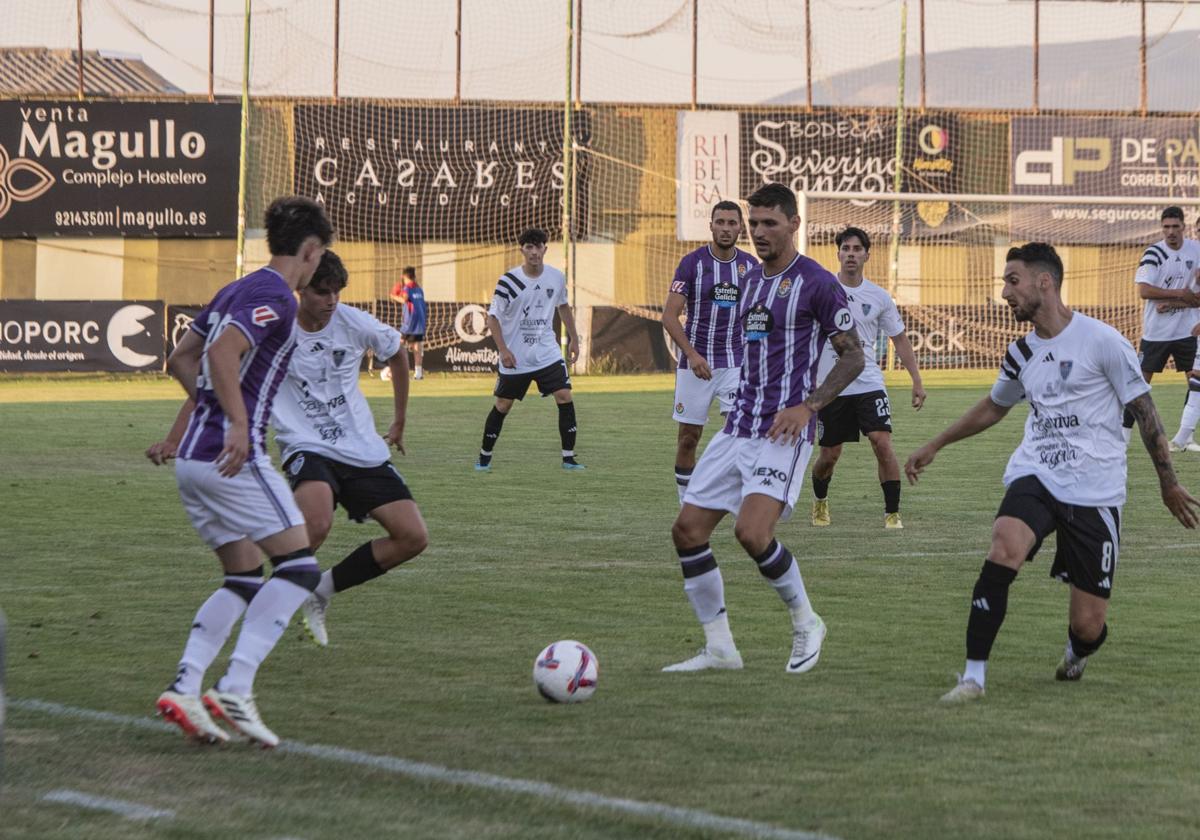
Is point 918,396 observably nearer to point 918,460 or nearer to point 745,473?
point 918,460

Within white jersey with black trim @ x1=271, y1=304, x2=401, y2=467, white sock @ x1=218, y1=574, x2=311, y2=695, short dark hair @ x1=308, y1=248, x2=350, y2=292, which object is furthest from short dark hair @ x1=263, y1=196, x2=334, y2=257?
white jersey with black trim @ x1=271, y1=304, x2=401, y2=467

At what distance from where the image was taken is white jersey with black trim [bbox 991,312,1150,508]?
7000 millimetres

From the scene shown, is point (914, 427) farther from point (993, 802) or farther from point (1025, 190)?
point (1025, 190)

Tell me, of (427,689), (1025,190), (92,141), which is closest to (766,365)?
(427,689)

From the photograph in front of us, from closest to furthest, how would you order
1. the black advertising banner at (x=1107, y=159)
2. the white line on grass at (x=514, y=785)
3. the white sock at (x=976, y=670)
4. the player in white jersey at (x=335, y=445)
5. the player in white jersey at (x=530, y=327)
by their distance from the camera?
the white line on grass at (x=514, y=785) < the white sock at (x=976, y=670) < the player in white jersey at (x=335, y=445) < the player in white jersey at (x=530, y=327) < the black advertising banner at (x=1107, y=159)

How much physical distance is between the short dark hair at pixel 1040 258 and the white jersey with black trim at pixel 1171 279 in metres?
11.1

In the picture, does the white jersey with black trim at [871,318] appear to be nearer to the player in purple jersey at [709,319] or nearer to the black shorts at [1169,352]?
the player in purple jersey at [709,319]

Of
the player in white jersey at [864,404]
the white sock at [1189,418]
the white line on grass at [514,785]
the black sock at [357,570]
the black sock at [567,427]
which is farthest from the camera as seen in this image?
the white sock at [1189,418]

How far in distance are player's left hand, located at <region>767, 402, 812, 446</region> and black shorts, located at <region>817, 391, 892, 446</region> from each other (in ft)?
16.7

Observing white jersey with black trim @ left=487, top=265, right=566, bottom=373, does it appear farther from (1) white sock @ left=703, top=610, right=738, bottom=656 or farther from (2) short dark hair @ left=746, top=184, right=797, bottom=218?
(1) white sock @ left=703, top=610, right=738, bottom=656

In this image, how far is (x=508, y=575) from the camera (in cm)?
1033

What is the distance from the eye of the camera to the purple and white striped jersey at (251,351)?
6.07 metres

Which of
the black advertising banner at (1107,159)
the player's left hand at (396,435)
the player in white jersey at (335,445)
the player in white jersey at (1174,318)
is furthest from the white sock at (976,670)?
the black advertising banner at (1107,159)

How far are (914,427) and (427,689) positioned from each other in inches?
595
